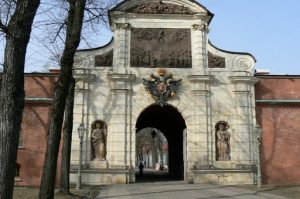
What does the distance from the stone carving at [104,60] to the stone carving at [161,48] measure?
1168mm

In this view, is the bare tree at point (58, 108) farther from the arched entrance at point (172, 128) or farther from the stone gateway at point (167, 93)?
the arched entrance at point (172, 128)

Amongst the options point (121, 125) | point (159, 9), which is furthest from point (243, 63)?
point (121, 125)

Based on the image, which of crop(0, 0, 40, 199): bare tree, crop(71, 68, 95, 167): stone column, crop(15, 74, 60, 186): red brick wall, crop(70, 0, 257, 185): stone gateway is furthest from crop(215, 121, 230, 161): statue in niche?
crop(0, 0, 40, 199): bare tree

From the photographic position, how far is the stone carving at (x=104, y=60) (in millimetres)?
24125

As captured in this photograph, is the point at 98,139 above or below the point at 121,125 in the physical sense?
below

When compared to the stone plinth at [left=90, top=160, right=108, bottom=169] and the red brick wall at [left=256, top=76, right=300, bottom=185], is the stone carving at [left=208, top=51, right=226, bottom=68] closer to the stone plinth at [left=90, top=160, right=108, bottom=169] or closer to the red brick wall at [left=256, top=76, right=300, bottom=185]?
the red brick wall at [left=256, top=76, right=300, bottom=185]

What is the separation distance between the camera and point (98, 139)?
915 inches

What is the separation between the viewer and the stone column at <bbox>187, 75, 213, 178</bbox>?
A: 2334 centimetres

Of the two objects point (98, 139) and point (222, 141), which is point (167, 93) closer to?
point (222, 141)

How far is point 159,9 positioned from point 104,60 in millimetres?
4312

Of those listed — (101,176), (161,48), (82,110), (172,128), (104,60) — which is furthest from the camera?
(172,128)

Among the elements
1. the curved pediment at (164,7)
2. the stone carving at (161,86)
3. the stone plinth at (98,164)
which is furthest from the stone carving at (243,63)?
the stone plinth at (98,164)

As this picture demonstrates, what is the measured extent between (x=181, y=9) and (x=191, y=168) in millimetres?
9006

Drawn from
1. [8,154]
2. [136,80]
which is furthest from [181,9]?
[8,154]
